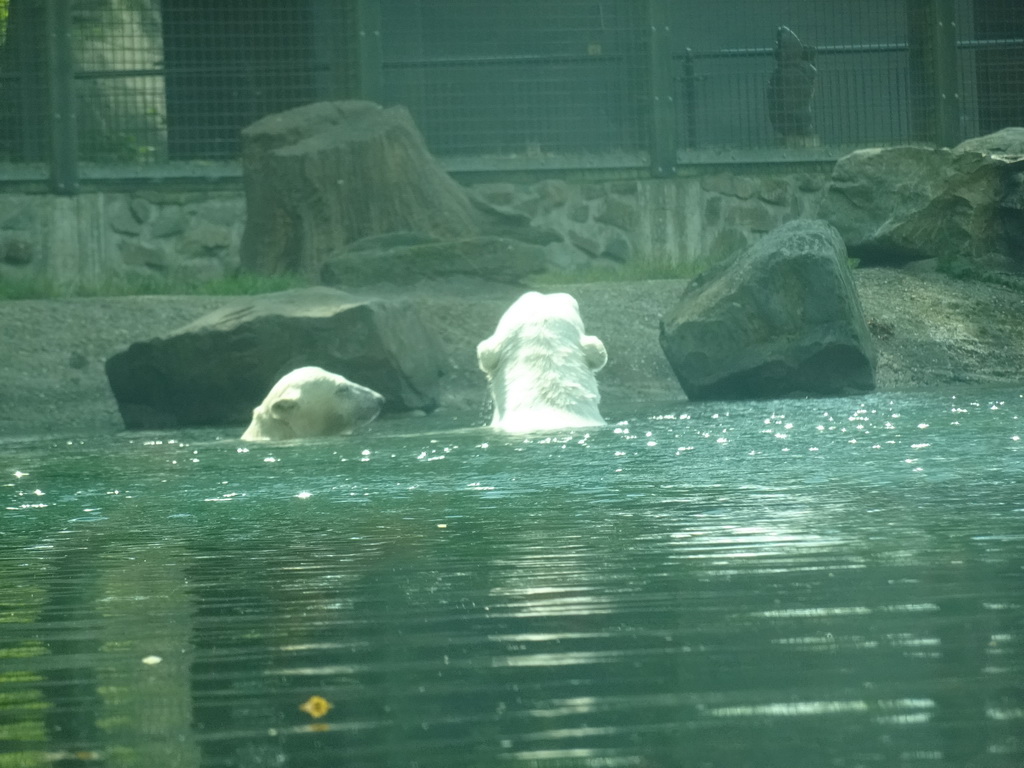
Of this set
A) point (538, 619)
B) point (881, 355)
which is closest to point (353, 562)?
point (538, 619)

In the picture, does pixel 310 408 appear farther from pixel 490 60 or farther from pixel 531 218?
pixel 490 60

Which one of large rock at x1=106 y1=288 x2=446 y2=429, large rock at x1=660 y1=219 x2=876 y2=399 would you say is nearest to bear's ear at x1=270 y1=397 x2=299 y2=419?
large rock at x1=106 y1=288 x2=446 y2=429

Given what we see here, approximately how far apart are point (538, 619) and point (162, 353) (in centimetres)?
676

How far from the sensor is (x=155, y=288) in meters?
12.3

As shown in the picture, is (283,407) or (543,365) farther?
(283,407)

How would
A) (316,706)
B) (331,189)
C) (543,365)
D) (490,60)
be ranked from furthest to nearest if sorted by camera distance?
(490,60) → (331,189) → (543,365) → (316,706)

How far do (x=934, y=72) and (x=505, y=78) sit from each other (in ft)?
13.3

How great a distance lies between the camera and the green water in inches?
75.1

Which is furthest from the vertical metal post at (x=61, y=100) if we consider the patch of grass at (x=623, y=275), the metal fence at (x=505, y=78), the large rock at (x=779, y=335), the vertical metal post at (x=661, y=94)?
the large rock at (x=779, y=335)

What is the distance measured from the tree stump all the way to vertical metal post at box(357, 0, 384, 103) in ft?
5.16

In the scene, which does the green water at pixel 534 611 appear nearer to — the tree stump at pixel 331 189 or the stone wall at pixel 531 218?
the tree stump at pixel 331 189

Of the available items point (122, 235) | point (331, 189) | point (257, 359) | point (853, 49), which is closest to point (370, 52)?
point (331, 189)

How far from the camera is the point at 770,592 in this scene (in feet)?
9.39

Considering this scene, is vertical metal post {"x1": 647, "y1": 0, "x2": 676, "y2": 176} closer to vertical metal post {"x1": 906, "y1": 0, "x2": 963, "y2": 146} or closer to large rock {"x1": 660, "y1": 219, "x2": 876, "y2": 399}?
vertical metal post {"x1": 906, "y1": 0, "x2": 963, "y2": 146}
